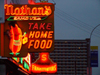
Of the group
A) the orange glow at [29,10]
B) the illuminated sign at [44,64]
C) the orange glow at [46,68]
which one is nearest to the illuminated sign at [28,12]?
the orange glow at [29,10]

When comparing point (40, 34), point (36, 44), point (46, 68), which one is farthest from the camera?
point (46, 68)

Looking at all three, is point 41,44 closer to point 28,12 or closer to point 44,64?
point 28,12

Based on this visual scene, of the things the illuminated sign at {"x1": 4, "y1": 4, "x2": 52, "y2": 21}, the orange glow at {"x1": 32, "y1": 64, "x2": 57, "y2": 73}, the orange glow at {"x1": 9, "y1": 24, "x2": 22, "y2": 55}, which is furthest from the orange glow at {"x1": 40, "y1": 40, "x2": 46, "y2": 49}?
the orange glow at {"x1": 32, "y1": 64, "x2": 57, "y2": 73}

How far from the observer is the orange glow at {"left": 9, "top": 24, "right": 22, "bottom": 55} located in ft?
51.2

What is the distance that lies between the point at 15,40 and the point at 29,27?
1.14m

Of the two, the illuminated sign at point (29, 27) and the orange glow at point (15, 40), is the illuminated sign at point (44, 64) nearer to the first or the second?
the illuminated sign at point (29, 27)

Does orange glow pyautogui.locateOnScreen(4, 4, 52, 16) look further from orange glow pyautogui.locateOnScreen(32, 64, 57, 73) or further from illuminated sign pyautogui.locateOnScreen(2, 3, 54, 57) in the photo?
orange glow pyautogui.locateOnScreen(32, 64, 57, 73)

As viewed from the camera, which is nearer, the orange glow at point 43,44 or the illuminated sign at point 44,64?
the orange glow at point 43,44

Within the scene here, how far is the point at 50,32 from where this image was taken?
16.2 metres

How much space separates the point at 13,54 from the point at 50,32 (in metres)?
2.54

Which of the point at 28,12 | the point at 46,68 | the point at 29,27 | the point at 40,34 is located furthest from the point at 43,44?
the point at 46,68

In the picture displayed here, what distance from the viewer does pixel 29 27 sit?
1609cm

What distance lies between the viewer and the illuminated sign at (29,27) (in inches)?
619

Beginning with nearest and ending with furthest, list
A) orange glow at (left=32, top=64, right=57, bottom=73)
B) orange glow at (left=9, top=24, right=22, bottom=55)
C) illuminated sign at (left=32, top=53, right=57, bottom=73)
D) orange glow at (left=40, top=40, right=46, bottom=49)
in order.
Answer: orange glow at (left=9, top=24, right=22, bottom=55)
orange glow at (left=40, top=40, right=46, bottom=49)
illuminated sign at (left=32, top=53, right=57, bottom=73)
orange glow at (left=32, top=64, right=57, bottom=73)
